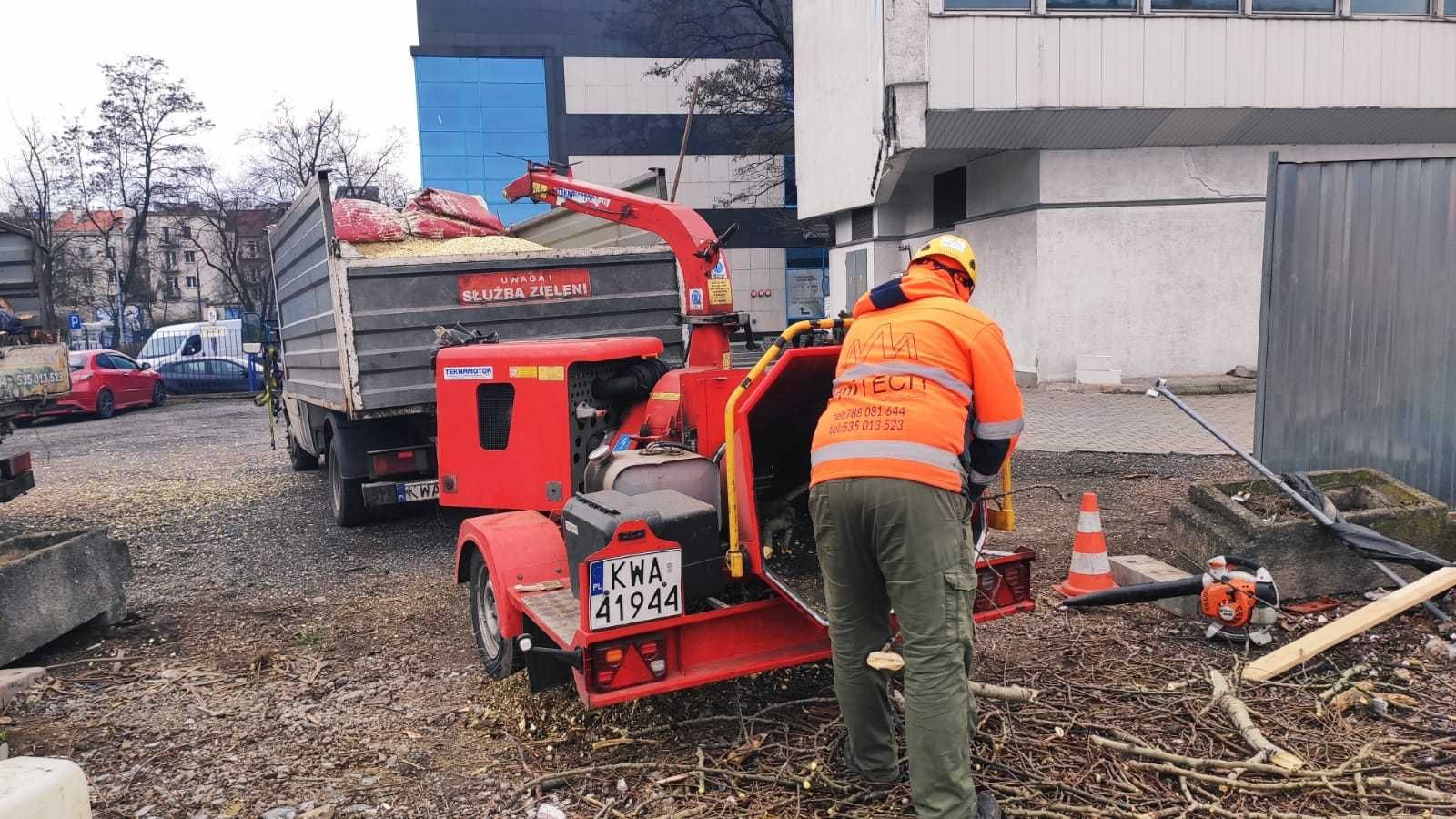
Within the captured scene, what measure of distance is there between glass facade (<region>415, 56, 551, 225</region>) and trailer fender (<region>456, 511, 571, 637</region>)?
103 feet

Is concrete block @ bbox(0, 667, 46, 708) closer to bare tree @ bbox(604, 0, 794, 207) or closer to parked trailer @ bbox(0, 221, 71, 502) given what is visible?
parked trailer @ bbox(0, 221, 71, 502)

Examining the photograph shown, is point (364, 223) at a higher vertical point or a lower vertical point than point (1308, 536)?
higher

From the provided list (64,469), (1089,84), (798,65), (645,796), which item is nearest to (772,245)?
(798,65)

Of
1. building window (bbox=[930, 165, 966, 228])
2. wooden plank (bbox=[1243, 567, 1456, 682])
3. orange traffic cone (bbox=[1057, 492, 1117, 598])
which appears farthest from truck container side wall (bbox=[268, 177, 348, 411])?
building window (bbox=[930, 165, 966, 228])

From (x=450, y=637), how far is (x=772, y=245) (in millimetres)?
28852

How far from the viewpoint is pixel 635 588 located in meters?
3.34

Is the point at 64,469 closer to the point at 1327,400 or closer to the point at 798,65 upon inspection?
the point at 1327,400

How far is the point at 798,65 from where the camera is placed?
19078mm

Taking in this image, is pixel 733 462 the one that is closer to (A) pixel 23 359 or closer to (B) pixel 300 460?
(A) pixel 23 359

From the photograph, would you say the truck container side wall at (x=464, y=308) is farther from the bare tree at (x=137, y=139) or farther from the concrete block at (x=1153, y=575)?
the bare tree at (x=137, y=139)

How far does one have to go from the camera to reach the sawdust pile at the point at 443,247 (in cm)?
701

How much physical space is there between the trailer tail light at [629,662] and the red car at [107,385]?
58.4 ft

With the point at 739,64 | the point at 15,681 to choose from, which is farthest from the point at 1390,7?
the point at 15,681

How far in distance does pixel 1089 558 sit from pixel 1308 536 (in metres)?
1.01
